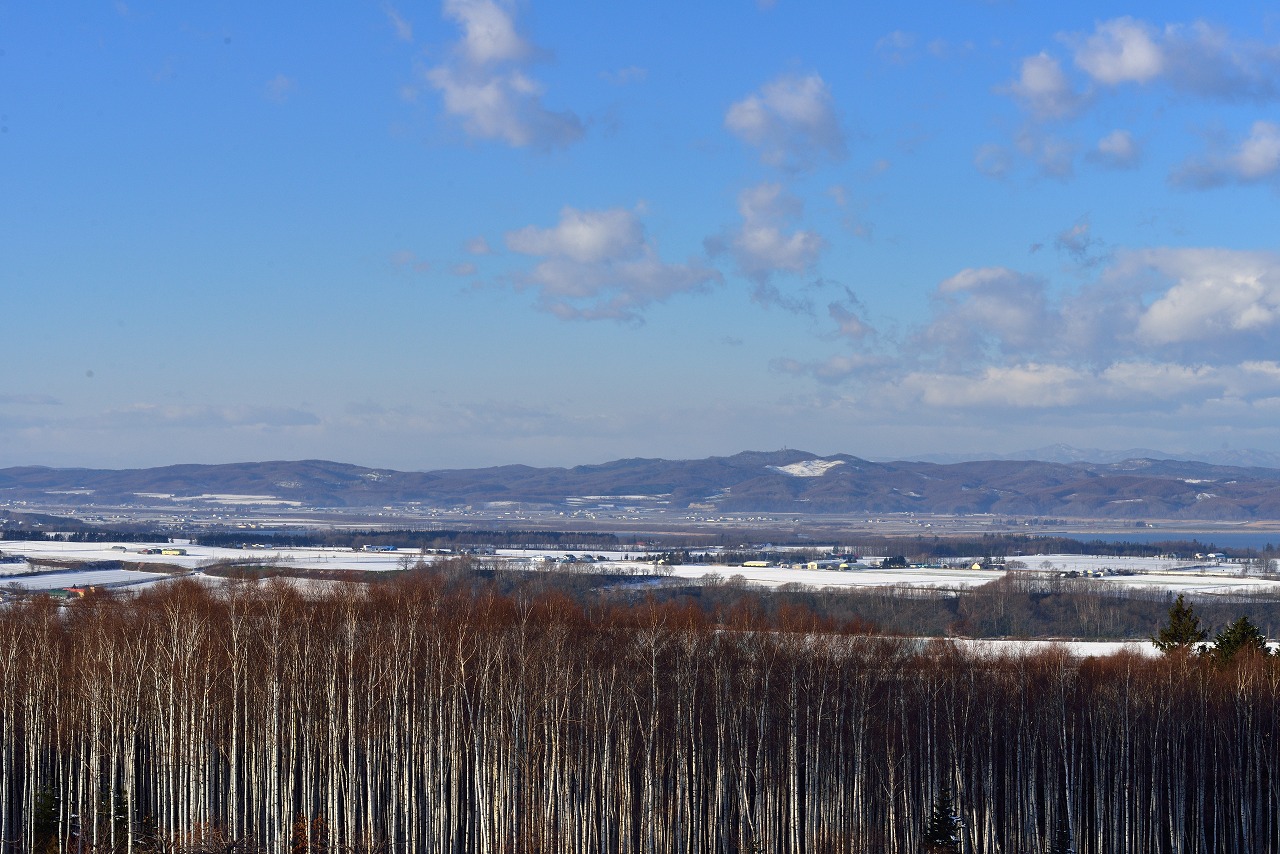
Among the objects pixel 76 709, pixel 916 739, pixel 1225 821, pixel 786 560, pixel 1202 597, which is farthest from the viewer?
pixel 786 560

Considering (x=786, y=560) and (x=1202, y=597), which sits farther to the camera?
(x=786, y=560)

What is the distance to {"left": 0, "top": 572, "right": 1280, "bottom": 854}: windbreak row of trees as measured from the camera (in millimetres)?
36031

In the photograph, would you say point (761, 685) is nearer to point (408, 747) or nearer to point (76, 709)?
point (408, 747)

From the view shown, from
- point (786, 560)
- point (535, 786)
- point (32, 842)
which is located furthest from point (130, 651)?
point (786, 560)

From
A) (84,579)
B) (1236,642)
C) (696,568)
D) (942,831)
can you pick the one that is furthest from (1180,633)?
(696,568)

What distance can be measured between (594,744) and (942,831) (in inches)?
402

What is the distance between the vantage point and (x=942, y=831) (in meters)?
35.7

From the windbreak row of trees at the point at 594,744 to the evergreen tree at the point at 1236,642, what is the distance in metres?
1.01

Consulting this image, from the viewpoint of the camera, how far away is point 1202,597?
108562mm

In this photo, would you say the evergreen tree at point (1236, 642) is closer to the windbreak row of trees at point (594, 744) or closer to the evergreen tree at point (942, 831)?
the windbreak row of trees at point (594, 744)

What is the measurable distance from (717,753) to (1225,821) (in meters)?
15.6

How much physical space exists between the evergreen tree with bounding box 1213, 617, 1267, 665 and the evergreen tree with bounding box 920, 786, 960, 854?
51.0 ft

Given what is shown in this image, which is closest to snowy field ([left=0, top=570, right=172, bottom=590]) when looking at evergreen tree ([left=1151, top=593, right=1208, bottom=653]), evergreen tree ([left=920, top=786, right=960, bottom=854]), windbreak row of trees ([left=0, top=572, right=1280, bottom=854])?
windbreak row of trees ([left=0, top=572, right=1280, bottom=854])

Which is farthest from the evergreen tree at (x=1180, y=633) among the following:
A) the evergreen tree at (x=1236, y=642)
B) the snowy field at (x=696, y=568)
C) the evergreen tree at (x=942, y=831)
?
the snowy field at (x=696, y=568)
